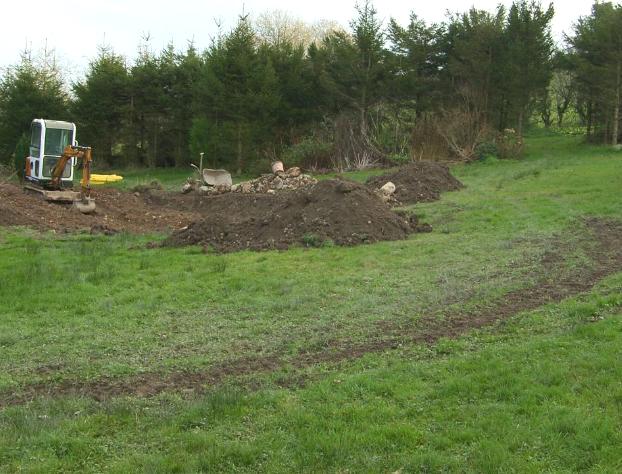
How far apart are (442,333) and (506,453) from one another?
2.89 metres

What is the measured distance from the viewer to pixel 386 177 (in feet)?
68.8

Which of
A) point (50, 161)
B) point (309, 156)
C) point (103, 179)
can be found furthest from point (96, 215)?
point (309, 156)

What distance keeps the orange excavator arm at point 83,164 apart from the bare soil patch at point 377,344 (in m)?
13.4

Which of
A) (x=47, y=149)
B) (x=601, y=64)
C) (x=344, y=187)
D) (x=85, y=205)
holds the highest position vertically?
(x=601, y=64)

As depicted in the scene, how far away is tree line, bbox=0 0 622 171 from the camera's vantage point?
2906 centimetres

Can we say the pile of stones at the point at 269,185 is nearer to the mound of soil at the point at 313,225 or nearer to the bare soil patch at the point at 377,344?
the mound of soil at the point at 313,225

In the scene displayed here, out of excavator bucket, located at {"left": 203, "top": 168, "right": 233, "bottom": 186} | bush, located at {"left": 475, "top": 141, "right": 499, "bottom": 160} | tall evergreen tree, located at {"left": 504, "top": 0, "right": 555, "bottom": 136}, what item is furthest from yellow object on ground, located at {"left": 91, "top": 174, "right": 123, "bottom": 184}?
tall evergreen tree, located at {"left": 504, "top": 0, "right": 555, "bottom": 136}

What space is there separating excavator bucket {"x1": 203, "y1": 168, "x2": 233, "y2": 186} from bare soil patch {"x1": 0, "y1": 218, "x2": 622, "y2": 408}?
14.4 meters

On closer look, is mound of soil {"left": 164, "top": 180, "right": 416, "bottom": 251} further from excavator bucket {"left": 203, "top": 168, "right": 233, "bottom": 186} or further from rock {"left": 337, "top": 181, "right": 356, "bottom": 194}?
excavator bucket {"left": 203, "top": 168, "right": 233, "bottom": 186}

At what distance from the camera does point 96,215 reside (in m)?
18.9

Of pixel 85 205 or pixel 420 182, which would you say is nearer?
pixel 85 205

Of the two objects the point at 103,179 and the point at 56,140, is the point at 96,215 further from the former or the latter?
the point at 103,179

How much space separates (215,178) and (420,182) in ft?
23.9

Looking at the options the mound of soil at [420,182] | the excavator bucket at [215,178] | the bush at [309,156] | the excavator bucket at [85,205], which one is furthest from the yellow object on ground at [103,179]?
the mound of soil at [420,182]
